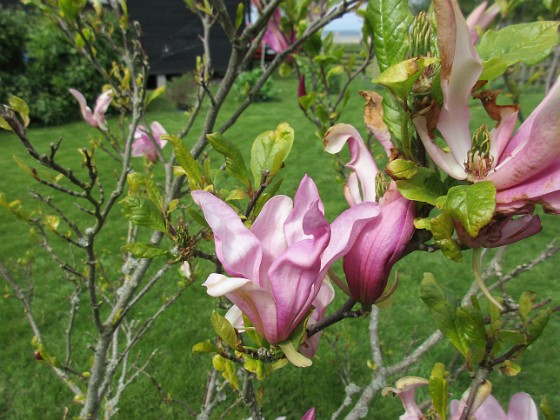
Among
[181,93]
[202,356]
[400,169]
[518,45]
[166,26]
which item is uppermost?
[166,26]

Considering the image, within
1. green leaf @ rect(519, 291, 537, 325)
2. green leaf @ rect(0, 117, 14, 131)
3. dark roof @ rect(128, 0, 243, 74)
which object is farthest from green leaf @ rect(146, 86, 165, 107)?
dark roof @ rect(128, 0, 243, 74)

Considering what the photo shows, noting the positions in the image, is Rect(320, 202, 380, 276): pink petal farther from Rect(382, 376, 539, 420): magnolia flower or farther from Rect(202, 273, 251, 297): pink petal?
Rect(382, 376, 539, 420): magnolia flower

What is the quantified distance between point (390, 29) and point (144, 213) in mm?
414

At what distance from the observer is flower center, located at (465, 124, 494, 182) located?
19.9 inches

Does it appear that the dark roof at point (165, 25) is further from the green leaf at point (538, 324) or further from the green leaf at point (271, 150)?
the green leaf at point (538, 324)

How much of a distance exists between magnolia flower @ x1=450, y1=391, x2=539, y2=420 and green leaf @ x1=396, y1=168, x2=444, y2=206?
40cm

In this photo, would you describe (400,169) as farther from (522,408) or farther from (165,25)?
(165,25)

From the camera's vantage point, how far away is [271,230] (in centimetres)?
56

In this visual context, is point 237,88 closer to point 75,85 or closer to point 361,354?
point 75,85

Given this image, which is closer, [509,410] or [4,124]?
[509,410]

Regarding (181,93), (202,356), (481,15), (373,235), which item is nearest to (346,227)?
(373,235)

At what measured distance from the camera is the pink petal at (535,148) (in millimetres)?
418

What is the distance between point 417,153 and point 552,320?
3.21 metres

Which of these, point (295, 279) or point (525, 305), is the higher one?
point (295, 279)
